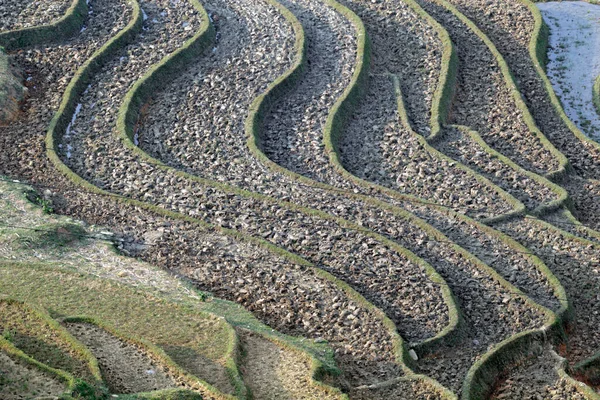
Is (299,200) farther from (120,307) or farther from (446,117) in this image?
(446,117)

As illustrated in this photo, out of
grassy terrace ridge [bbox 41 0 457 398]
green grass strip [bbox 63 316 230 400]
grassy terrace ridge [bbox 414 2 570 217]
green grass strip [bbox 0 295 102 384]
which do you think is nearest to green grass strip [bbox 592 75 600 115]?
grassy terrace ridge [bbox 414 2 570 217]

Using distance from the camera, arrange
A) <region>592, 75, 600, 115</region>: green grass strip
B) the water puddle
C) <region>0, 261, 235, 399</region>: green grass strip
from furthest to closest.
A: 1. <region>592, 75, 600, 115</region>: green grass strip
2. the water puddle
3. <region>0, 261, 235, 399</region>: green grass strip

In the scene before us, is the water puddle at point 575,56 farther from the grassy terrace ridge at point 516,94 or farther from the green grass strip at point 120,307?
the green grass strip at point 120,307

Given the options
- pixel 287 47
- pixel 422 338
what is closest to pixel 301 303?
pixel 422 338

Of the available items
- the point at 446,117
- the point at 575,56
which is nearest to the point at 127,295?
the point at 446,117

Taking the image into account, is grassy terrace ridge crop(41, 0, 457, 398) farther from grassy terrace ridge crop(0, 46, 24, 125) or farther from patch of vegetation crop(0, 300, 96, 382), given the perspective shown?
patch of vegetation crop(0, 300, 96, 382)

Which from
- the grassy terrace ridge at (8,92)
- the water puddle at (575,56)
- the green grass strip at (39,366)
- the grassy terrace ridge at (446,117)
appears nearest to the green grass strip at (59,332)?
the green grass strip at (39,366)

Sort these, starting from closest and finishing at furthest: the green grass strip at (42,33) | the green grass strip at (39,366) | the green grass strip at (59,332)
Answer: the green grass strip at (39,366), the green grass strip at (59,332), the green grass strip at (42,33)
